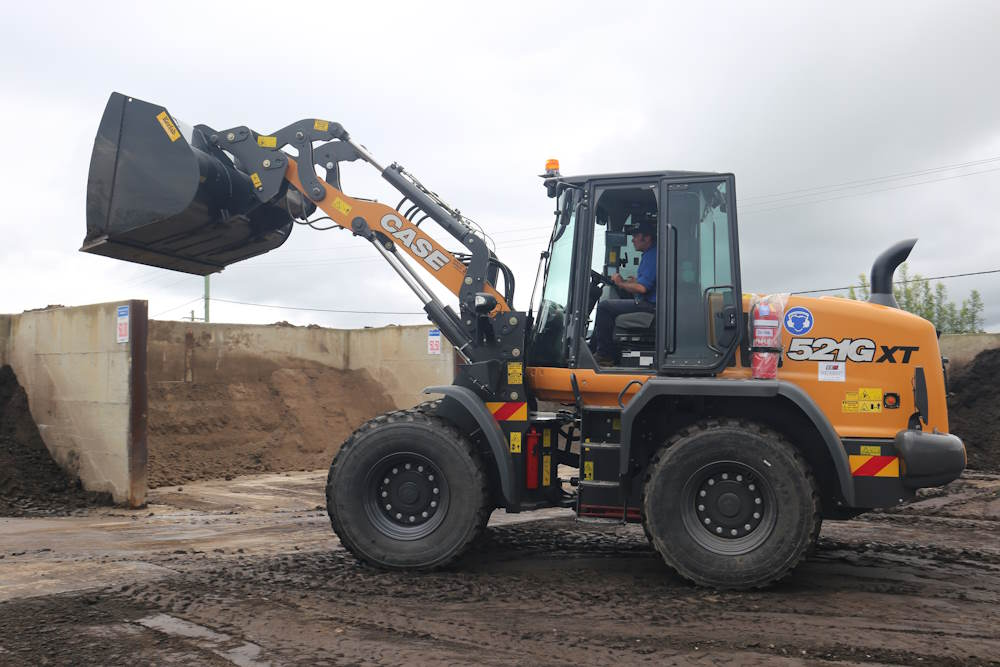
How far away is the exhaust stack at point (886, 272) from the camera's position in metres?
6.27

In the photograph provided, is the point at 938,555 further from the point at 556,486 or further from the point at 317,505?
the point at 317,505

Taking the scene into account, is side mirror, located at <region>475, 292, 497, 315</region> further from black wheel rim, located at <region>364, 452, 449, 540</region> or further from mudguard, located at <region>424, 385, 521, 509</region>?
black wheel rim, located at <region>364, 452, 449, 540</region>

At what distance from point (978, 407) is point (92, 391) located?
15.1m

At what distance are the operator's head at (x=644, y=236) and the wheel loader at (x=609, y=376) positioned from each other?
33mm

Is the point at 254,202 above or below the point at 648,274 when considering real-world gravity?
above

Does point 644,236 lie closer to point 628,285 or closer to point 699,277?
point 628,285

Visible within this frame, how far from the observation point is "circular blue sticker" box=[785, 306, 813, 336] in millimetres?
5820

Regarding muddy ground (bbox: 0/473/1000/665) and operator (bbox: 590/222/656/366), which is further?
operator (bbox: 590/222/656/366)

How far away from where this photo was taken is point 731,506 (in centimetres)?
563

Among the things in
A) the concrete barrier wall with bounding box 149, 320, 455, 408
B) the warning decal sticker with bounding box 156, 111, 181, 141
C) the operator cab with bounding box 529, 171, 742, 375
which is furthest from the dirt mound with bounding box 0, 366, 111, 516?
the operator cab with bounding box 529, 171, 742, 375

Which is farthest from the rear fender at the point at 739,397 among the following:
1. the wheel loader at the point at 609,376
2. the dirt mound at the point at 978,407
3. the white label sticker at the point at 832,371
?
the dirt mound at the point at 978,407

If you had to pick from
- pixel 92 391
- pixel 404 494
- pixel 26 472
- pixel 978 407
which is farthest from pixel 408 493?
pixel 978 407

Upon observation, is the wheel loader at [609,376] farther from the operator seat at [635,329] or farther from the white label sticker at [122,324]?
the white label sticker at [122,324]

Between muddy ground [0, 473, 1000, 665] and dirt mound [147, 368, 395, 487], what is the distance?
238 inches
